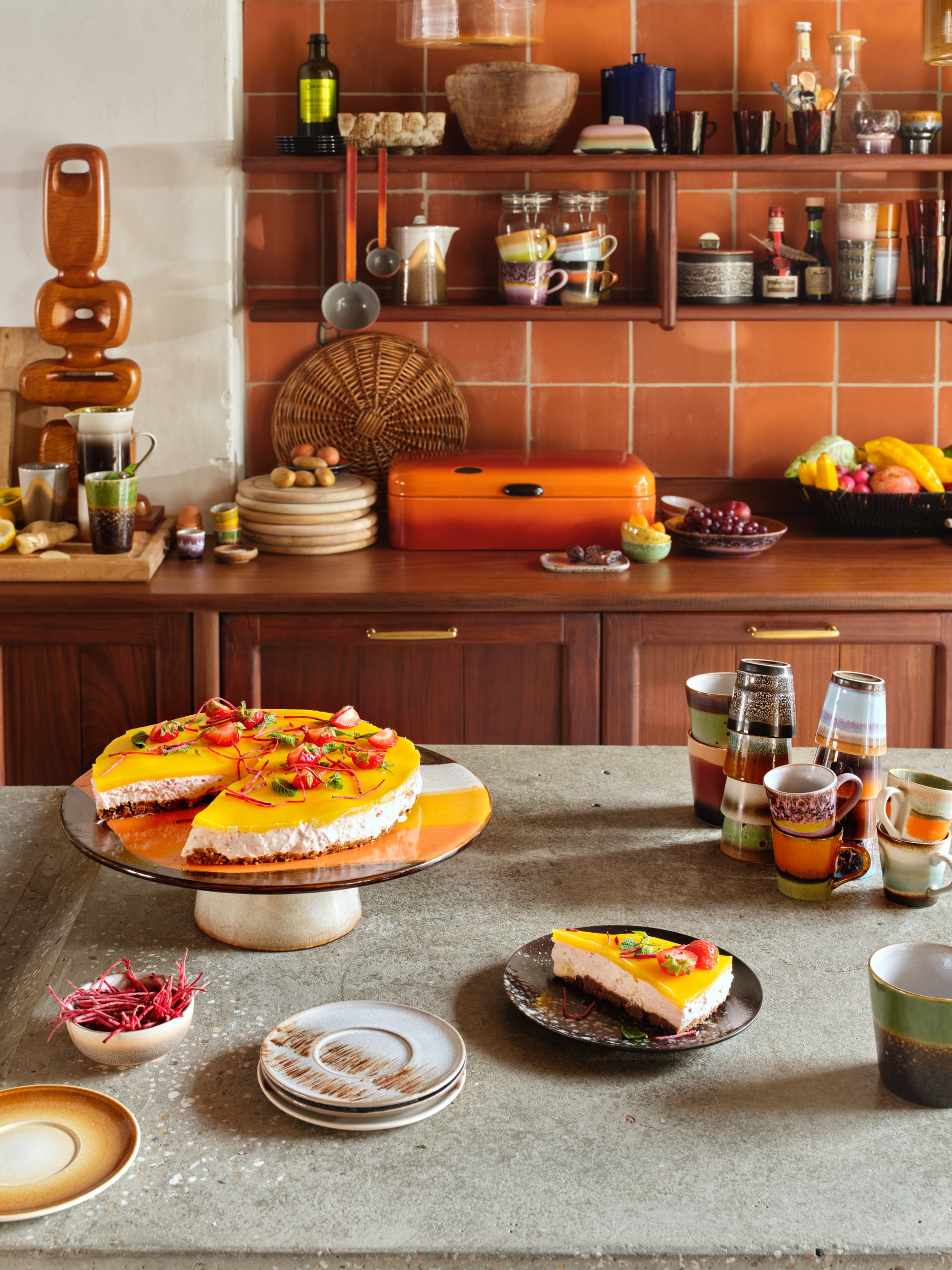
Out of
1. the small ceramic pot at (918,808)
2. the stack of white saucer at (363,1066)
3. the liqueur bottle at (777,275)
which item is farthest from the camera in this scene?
the liqueur bottle at (777,275)

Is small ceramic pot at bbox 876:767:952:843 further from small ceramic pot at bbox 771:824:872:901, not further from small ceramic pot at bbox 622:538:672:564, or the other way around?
small ceramic pot at bbox 622:538:672:564

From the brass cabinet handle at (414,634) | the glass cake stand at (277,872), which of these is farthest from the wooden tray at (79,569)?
the glass cake stand at (277,872)

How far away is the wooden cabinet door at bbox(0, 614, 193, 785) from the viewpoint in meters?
2.63

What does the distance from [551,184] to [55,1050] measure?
8.53 feet

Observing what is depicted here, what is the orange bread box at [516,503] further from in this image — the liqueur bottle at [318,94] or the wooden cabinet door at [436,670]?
the liqueur bottle at [318,94]

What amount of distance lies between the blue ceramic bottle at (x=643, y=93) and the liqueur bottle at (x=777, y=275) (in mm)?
327

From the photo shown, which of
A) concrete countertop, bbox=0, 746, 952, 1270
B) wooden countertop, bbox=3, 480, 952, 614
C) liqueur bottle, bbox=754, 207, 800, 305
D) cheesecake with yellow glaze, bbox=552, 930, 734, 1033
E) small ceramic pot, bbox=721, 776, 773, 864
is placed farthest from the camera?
liqueur bottle, bbox=754, 207, 800, 305

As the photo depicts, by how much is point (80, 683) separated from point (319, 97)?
141 cm

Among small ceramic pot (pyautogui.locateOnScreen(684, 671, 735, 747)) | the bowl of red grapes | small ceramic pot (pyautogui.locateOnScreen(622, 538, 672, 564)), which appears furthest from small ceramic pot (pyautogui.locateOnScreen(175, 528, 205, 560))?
small ceramic pot (pyautogui.locateOnScreen(684, 671, 735, 747))

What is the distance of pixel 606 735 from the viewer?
106 inches

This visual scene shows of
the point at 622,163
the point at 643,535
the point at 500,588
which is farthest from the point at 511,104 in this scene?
the point at 500,588

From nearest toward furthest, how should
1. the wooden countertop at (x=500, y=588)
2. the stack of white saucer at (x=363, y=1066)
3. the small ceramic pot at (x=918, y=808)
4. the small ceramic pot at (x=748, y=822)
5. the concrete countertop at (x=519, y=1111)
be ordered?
the concrete countertop at (x=519, y=1111), the stack of white saucer at (x=363, y=1066), the small ceramic pot at (x=918, y=808), the small ceramic pot at (x=748, y=822), the wooden countertop at (x=500, y=588)

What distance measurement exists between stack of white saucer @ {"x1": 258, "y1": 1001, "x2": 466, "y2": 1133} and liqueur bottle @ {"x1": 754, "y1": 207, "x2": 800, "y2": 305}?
7.83 feet

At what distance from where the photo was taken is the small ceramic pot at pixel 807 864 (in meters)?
1.32
